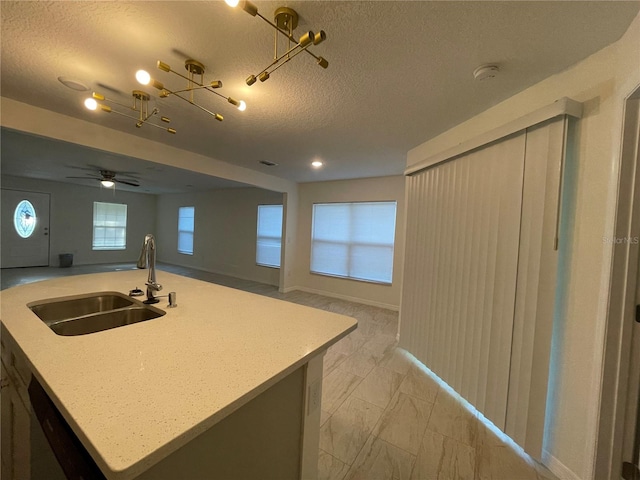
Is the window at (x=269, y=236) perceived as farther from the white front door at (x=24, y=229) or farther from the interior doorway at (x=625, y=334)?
the white front door at (x=24, y=229)

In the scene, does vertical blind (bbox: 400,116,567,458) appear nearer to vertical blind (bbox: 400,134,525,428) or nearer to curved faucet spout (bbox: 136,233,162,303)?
vertical blind (bbox: 400,134,525,428)

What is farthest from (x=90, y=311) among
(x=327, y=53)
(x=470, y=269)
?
(x=470, y=269)

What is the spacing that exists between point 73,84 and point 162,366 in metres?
2.35

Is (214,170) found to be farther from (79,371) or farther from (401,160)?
(79,371)

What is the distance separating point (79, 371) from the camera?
784 millimetres

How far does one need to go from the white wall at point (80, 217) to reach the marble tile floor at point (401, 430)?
295 inches

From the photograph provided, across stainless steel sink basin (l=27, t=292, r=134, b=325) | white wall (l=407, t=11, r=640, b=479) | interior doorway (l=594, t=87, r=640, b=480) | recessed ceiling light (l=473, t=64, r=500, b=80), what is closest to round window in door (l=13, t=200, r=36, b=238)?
stainless steel sink basin (l=27, t=292, r=134, b=325)

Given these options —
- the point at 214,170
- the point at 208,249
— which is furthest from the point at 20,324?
the point at 208,249

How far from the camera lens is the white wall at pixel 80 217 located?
6.76 metres

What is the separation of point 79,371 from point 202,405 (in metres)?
0.45

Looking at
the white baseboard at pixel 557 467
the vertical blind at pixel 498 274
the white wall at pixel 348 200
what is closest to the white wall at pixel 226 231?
the white wall at pixel 348 200

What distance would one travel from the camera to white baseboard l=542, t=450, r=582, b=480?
1422mm

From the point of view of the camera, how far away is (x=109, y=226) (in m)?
7.88

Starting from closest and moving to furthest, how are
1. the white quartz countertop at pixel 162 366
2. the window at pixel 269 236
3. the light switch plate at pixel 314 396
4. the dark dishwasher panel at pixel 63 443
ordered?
the white quartz countertop at pixel 162 366 < the dark dishwasher panel at pixel 63 443 < the light switch plate at pixel 314 396 < the window at pixel 269 236
